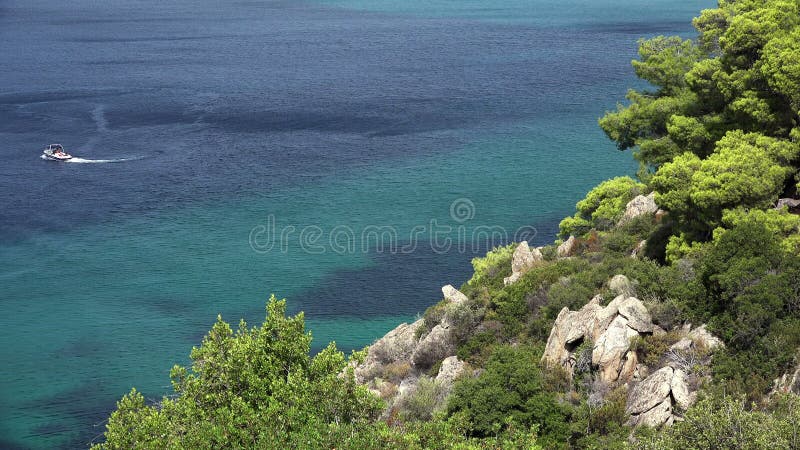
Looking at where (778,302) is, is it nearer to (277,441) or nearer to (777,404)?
(777,404)

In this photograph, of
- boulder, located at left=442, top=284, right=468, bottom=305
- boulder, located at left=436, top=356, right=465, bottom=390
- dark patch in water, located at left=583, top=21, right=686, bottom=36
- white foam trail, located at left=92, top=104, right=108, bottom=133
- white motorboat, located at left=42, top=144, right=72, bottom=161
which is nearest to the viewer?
boulder, located at left=436, top=356, right=465, bottom=390

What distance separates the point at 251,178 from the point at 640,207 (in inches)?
2028

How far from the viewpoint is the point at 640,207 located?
4122 cm

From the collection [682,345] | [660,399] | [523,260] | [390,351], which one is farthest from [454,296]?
[660,399]

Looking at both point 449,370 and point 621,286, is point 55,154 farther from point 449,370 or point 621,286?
point 621,286

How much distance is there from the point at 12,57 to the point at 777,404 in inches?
5629

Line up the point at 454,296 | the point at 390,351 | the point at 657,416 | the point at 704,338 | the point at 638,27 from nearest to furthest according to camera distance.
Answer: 1. the point at 657,416
2. the point at 704,338
3. the point at 390,351
4. the point at 454,296
5. the point at 638,27

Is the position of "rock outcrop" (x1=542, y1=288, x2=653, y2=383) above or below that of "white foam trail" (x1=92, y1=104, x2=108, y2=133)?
below

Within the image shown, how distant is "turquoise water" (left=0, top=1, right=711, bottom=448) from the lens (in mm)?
59250

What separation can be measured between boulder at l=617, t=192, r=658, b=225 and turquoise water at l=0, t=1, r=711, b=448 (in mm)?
20030

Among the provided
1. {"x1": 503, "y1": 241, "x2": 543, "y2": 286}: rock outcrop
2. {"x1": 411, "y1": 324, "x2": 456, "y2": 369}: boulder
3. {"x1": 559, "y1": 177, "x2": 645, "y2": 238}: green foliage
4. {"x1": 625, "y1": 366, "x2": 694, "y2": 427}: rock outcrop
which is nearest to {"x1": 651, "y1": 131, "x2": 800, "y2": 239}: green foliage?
{"x1": 503, "y1": 241, "x2": 543, "y2": 286}: rock outcrop

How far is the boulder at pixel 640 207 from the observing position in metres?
40.3

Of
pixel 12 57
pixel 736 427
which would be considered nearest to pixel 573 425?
pixel 736 427

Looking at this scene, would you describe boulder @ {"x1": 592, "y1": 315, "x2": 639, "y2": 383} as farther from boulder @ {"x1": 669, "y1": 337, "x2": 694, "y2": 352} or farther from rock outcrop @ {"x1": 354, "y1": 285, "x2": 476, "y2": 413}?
rock outcrop @ {"x1": 354, "y1": 285, "x2": 476, "y2": 413}
